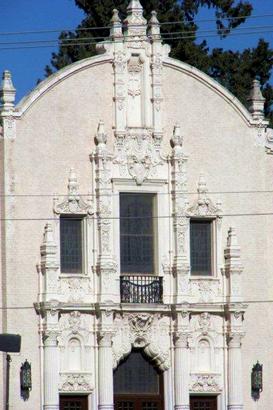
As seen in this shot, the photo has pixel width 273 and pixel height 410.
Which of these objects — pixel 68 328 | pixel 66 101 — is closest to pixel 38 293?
pixel 68 328

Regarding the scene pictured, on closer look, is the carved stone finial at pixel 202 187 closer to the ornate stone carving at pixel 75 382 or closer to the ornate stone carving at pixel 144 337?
the ornate stone carving at pixel 144 337

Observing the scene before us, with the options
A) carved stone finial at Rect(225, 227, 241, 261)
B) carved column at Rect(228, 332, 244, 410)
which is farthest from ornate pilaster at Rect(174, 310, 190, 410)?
carved stone finial at Rect(225, 227, 241, 261)

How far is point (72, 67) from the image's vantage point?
56062mm

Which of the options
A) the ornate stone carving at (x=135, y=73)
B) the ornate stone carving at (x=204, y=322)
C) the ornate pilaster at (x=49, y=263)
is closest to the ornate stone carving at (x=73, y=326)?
the ornate pilaster at (x=49, y=263)

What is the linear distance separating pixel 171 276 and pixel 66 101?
5.77 metres

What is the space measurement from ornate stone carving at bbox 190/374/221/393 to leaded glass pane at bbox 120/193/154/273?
3.30 meters

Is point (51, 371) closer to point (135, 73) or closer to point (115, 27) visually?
point (135, 73)

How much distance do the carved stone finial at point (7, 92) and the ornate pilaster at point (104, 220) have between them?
2682 mm

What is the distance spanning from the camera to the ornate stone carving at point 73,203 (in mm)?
55562

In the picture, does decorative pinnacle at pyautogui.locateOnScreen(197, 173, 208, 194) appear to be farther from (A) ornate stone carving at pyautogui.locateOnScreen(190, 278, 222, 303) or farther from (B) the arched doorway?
(B) the arched doorway

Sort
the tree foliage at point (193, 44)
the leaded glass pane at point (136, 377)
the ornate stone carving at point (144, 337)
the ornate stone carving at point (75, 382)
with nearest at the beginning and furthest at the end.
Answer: the ornate stone carving at point (75, 382), the ornate stone carving at point (144, 337), the leaded glass pane at point (136, 377), the tree foliage at point (193, 44)

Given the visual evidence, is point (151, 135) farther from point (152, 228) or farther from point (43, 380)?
point (43, 380)

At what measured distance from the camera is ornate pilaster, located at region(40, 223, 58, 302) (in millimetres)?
54938

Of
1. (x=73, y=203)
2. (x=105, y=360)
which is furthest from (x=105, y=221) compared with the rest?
(x=105, y=360)
